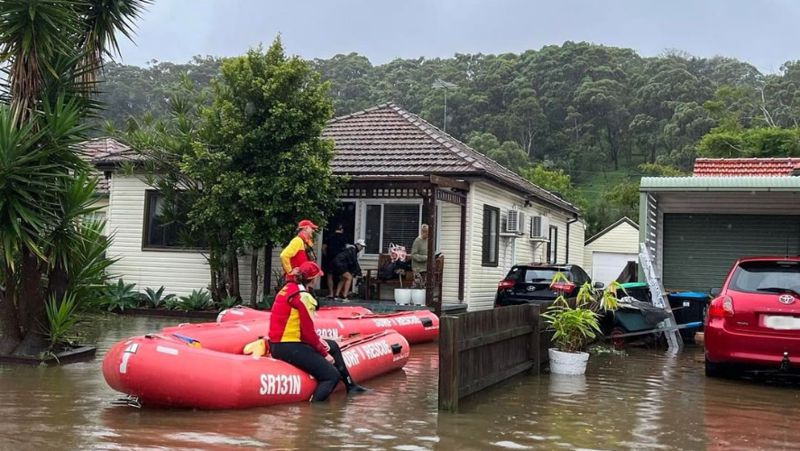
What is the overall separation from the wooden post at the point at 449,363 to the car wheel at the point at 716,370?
3957mm

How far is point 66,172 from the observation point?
30.6 ft

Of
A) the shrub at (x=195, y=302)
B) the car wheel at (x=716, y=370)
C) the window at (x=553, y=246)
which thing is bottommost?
the car wheel at (x=716, y=370)

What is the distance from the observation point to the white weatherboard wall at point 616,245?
1519 inches

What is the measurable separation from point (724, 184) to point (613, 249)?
86.7 ft

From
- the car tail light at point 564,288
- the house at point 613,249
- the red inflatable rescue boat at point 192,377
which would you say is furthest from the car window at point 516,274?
the house at point 613,249

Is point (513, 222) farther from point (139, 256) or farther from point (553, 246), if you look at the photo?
point (139, 256)

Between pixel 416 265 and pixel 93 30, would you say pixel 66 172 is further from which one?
pixel 416 265

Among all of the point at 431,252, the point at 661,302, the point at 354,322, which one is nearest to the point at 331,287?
the point at 431,252

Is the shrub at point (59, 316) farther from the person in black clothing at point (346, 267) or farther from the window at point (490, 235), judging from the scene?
the window at point (490, 235)

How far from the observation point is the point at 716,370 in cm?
921

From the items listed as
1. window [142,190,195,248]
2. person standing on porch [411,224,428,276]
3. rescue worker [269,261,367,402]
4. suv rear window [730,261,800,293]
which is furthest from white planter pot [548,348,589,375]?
window [142,190,195,248]

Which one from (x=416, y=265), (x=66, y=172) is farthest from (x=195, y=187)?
(x=66, y=172)

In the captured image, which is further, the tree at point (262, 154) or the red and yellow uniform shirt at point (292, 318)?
the tree at point (262, 154)

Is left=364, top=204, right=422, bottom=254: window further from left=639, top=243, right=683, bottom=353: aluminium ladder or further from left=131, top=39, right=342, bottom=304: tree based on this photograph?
left=639, top=243, right=683, bottom=353: aluminium ladder
